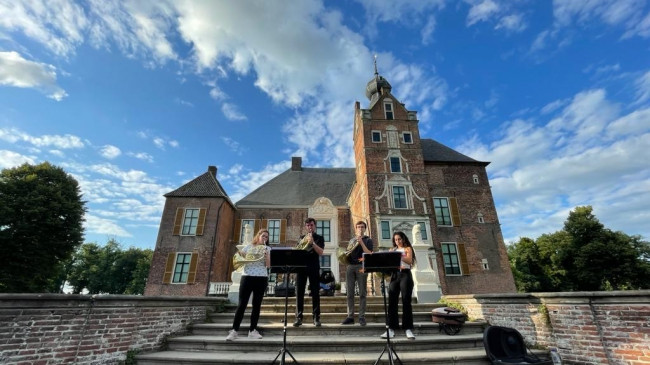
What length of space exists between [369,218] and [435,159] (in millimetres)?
7218

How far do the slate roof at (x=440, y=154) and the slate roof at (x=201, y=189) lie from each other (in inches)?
→ 586

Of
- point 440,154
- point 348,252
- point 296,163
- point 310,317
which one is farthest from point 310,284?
point 296,163

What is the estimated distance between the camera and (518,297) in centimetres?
526

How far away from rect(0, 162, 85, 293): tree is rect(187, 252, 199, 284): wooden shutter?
30.1ft

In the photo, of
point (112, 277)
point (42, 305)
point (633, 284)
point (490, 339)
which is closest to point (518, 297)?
point (490, 339)

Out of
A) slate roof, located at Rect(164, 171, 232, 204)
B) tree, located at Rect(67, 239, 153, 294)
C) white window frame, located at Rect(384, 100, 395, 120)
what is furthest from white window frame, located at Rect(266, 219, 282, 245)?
tree, located at Rect(67, 239, 153, 294)

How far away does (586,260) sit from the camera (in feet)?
77.9

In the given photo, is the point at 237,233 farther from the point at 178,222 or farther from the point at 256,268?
the point at 256,268

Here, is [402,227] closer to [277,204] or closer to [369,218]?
[369,218]

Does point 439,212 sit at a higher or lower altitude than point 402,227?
higher

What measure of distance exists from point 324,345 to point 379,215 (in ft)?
38.6

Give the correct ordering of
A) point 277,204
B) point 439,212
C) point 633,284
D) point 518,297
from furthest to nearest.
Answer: point 633,284, point 277,204, point 439,212, point 518,297

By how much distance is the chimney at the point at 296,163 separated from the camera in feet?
83.9

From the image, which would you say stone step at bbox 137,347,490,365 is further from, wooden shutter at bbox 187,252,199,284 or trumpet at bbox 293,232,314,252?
wooden shutter at bbox 187,252,199,284
